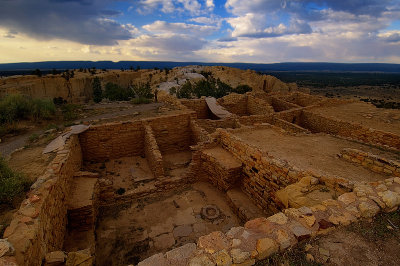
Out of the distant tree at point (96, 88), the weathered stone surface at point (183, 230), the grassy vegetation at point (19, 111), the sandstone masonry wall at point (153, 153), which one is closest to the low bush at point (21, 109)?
the grassy vegetation at point (19, 111)

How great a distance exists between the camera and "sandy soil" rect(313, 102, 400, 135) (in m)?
9.97

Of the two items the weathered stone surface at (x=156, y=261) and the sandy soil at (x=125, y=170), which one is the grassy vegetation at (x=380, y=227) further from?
the sandy soil at (x=125, y=170)

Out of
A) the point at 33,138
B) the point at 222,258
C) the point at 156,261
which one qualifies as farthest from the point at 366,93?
the point at 156,261

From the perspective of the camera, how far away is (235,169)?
6.81 meters

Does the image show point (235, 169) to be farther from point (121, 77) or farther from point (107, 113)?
point (121, 77)

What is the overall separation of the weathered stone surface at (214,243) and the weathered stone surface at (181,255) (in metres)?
0.13

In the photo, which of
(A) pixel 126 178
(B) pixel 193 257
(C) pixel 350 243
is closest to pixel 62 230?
(A) pixel 126 178

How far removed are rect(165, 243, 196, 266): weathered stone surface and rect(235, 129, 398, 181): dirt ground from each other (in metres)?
3.61

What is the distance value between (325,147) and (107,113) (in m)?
10.1

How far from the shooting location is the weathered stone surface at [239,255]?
8.78ft

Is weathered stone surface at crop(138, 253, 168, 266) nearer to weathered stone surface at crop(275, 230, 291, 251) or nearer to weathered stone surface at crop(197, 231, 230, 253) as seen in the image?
weathered stone surface at crop(197, 231, 230, 253)

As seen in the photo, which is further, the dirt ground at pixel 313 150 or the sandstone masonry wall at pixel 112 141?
the sandstone masonry wall at pixel 112 141

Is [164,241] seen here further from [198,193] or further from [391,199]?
[391,199]

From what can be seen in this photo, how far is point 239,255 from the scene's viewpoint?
2.72 metres
